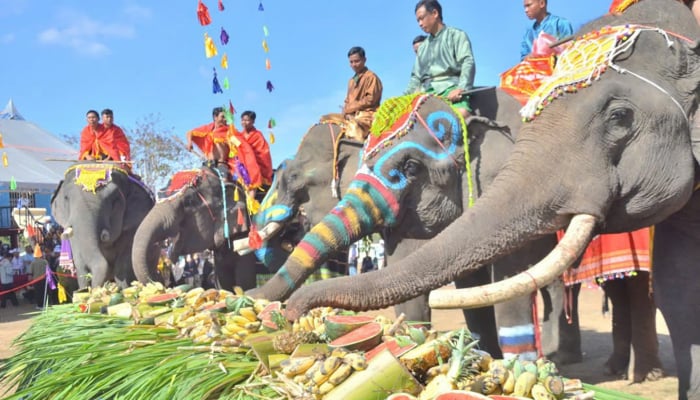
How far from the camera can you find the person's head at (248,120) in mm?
7875

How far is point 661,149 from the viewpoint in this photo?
2.45 metres

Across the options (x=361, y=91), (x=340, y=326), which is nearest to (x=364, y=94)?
Result: (x=361, y=91)

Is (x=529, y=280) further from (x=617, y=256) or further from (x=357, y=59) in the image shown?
(x=357, y=59)

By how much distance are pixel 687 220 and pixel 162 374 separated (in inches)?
85.9

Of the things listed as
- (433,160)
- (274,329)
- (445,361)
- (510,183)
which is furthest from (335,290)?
(433,160)

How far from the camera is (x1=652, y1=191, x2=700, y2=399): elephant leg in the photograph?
2596mm

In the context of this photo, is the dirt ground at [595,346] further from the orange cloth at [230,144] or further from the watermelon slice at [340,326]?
the watermelon slice at [340,326]

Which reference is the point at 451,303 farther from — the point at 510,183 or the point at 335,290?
the point at 510,183

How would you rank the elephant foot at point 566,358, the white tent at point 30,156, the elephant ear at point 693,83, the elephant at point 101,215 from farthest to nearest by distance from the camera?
the white tent at point 30,156 → the elephant at point 101,215 → the elephant foot at point 566,358 → the elephant ear at point 693,83

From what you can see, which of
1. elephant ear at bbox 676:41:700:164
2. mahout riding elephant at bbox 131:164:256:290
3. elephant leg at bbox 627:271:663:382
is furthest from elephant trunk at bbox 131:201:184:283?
elephant ear at bbox 676:41:700:164

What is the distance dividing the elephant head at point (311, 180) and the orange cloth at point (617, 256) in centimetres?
199

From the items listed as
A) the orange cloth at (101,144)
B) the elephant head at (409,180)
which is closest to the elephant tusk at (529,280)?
the elephant head at (409,180)

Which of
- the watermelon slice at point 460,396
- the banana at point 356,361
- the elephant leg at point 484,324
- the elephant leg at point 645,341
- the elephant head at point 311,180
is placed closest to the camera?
the watermelon slice at point 460,396

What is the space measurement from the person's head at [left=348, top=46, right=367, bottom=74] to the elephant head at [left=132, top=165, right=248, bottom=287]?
202 cm
